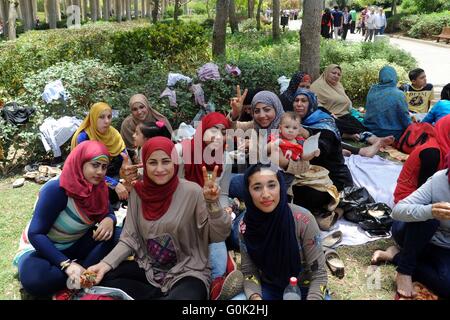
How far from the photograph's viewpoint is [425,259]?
2965mm

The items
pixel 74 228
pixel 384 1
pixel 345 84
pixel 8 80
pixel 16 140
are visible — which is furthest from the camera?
pixel 384 1

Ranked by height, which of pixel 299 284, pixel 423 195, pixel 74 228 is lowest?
pixel 299 284

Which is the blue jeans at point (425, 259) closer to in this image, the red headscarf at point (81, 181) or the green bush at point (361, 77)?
the red headscarf at point (81, 181)

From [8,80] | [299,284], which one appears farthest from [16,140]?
[299,284]

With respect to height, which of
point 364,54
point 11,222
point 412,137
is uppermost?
A: point 364,54

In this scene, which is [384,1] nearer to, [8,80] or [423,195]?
[8,80]

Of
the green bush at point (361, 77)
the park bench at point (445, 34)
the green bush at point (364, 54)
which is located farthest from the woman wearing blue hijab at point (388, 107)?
the park bench at point (445, 34)

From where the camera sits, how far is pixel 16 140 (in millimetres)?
5273

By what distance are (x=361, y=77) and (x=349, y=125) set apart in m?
2.23

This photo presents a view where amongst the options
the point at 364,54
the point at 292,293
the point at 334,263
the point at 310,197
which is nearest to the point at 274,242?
the point at 292,293

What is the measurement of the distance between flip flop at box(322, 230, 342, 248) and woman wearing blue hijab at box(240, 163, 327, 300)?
39.6 inches

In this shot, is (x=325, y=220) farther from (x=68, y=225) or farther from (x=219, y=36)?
(x=219, y=36)

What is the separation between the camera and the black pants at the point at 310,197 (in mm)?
3838
